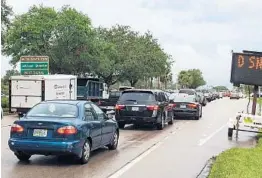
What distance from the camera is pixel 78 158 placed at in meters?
10.7

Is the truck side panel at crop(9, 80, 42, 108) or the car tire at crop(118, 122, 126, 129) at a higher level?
the truck side panel at crop(9, 80, 42, 108)

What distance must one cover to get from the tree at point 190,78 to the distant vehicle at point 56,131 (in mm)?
114934

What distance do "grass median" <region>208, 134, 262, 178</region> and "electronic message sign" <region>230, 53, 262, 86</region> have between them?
15.4 feet

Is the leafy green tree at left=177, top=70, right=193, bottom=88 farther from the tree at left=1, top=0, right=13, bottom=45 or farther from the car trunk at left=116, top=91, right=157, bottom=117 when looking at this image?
the car trunk at left=116, top=91, right=157, bottom=117

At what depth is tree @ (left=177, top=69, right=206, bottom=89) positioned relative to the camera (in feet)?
416

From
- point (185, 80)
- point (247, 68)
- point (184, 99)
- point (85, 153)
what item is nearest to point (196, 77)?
point (185, 80)

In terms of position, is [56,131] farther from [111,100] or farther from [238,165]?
[111,100]

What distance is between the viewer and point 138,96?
20.1 meters

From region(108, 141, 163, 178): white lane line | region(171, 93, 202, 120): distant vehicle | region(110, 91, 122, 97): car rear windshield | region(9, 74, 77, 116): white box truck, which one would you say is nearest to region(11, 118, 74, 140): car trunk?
region(108, 141, 163, 178): white lane line

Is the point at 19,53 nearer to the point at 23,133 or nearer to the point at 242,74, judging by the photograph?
the point at 242,74

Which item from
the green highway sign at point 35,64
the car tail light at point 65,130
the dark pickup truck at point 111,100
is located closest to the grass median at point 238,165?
the car tail light at point 65,130

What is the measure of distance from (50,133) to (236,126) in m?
8.90

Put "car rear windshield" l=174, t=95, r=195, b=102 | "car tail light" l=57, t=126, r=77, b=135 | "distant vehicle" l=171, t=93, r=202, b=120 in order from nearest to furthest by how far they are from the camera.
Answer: "car tail light" l=57, t=126, r=77, b=135, "distant vehicle" l=171, t=93, r=202, b=120, "car rear windshield" l=174, t=95, r=195, b=102

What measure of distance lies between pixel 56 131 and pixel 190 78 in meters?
120
